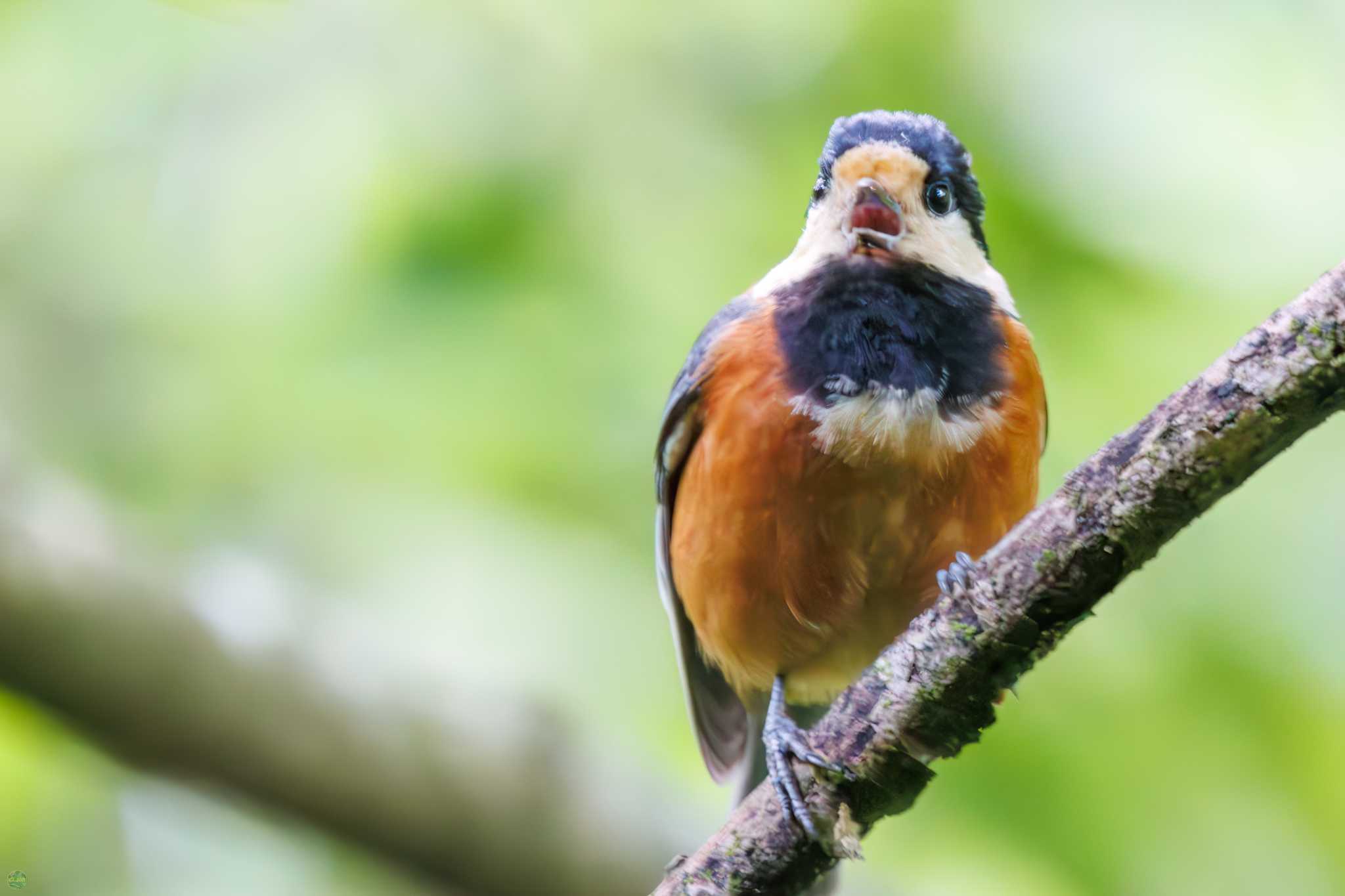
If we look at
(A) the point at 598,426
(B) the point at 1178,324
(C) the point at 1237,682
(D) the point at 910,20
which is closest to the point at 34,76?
(A) the point at 598,426

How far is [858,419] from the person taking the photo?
3209mm

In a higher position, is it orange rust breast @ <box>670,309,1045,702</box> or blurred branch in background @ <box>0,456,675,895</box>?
orange rust breast @ <box>670,309,1045,702</box>

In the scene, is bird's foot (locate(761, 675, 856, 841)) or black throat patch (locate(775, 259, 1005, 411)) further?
black throat patch (locate(775, 259, 1005, 411))

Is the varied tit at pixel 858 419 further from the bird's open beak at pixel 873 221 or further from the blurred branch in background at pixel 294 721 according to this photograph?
the blurred branch in background at pixel 294 721

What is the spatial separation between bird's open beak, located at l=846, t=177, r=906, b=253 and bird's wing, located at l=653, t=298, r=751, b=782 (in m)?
0.44

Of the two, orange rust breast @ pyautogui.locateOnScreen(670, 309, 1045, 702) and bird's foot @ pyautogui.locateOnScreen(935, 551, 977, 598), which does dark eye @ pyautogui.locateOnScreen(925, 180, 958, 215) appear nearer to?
orange rust breast @ pyautogui.locateOnScreen(670, 309, 1045, 702)

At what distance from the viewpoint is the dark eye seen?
3.58 m

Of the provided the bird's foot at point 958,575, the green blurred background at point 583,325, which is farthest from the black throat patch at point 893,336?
the green blurred background at point 583,325

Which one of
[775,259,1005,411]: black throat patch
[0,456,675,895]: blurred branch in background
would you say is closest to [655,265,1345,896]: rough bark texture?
[775,259,1005,411]: black throat patch

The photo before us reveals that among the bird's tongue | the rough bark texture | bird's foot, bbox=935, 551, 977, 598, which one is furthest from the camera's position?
the bird's tongue

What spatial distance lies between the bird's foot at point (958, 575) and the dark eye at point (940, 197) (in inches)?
40.1

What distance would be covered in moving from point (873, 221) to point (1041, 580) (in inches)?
57.6

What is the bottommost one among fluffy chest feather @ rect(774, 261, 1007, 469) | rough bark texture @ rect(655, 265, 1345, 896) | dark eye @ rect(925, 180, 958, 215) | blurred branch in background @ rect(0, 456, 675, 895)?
blurred branch in background @ rect(0, 456, 675, 895)

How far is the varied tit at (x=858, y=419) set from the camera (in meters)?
3.25
